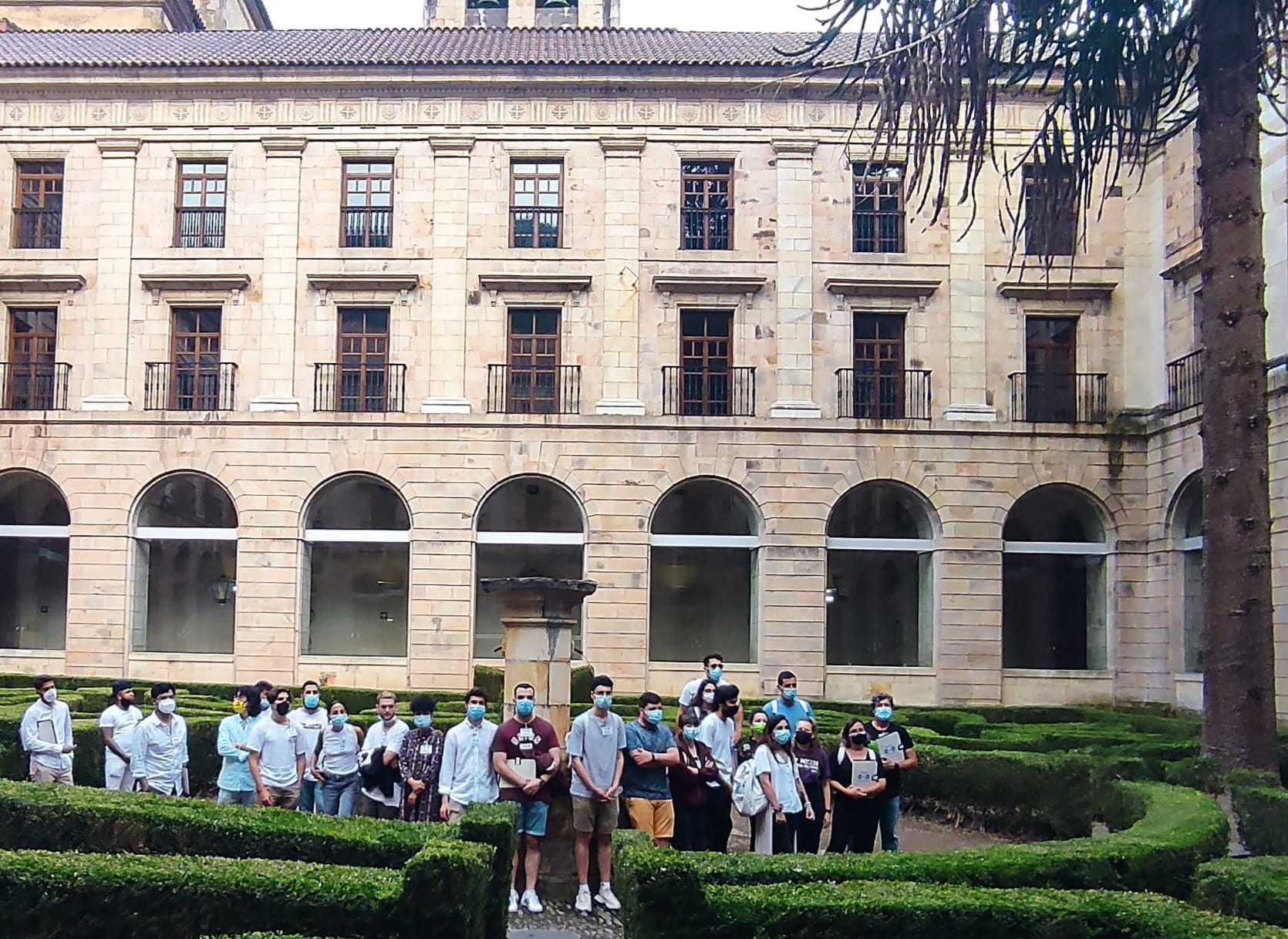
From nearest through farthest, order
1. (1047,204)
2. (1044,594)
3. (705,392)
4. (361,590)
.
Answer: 1. (1047,204)
2. (705,392)
3. (1044,594)
4. (361,590)

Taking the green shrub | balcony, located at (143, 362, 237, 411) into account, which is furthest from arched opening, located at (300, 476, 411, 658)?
the green shrub

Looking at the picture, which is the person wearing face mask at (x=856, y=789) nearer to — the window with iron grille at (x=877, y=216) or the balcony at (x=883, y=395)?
the balcony at (x=883, y=395)

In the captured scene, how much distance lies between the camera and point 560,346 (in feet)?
94.5

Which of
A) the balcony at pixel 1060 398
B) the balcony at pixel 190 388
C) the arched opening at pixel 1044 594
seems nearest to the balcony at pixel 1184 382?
the balcony at pixel 1060 398

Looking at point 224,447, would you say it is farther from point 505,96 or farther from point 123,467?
point 505,96

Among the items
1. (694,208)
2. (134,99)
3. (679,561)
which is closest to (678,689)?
(679,561)

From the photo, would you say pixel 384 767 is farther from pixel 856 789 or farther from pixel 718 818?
pixel 856 789

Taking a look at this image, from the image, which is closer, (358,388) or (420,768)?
(420,768)

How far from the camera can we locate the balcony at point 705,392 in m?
28.6

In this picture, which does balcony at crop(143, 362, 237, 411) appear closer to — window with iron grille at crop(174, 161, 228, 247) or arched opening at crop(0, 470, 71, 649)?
window with iron grille at crop(174, 161, 228, 247)

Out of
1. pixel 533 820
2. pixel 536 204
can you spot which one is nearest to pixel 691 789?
pixel 533 820

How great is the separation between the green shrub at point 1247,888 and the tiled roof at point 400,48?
69.4 feet

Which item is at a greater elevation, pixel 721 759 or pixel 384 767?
pixel 721 759

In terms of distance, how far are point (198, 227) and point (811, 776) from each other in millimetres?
23013
